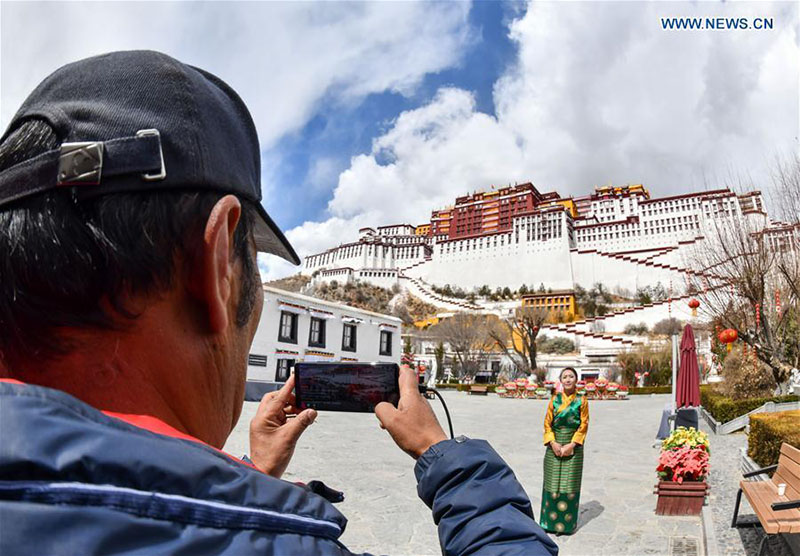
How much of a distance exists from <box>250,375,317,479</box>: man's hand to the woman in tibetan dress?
4208 millimetres

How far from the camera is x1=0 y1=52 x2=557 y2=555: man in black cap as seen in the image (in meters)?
0.45

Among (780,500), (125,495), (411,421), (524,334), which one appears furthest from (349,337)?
(125,495)

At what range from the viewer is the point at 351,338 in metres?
25.7

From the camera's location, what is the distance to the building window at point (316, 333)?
23384 millimetres

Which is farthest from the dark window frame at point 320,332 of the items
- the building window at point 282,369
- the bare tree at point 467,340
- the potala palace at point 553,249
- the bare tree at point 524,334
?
the potala palace at point 553,249

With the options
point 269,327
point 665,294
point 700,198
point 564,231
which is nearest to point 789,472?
point 269,327

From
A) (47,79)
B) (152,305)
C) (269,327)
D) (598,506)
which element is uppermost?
(269,327)

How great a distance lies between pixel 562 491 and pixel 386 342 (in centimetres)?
2298

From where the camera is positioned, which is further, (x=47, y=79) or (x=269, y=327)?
(x=269, y=327)

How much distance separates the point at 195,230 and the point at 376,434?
11.4 m

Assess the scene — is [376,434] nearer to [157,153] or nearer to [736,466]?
[736,466]

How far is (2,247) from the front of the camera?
0.63m

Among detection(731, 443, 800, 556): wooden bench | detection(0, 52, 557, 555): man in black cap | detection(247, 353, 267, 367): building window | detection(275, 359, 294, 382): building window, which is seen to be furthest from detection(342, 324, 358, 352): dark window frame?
detection(0, 52, 557, 555): man in black cap

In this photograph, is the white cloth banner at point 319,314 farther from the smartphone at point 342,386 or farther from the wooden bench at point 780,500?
the smartphone at point 342,386
